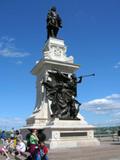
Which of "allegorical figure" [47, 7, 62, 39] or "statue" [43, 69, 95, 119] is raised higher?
"allegorical figure" [47, 7, 62, 39]

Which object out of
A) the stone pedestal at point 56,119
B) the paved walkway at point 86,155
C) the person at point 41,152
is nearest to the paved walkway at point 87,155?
the paved walkway at point 86,155

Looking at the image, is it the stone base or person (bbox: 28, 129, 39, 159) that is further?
the stone base

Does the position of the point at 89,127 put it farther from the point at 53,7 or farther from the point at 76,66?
the point at 53,7

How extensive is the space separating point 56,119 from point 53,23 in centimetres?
1135

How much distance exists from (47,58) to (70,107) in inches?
189

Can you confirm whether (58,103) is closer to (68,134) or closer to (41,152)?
(68,134)

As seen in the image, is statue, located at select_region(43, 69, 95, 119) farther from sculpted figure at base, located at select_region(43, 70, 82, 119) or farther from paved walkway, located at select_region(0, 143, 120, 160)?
paved walkway, located at select_region(0, 143, 120, 160)

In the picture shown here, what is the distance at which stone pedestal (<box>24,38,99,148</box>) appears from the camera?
19375mm

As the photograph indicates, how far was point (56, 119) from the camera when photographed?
20.0m

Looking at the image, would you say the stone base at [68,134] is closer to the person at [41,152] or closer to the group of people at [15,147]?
the group of people at [15,147]

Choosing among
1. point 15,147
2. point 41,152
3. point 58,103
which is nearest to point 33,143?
point 41,152

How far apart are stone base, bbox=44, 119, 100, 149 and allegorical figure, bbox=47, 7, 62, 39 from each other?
1023cm

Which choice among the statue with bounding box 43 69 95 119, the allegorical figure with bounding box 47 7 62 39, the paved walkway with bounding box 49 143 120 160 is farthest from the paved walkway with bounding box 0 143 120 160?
the allegorical figure with bounding box 47 7 62 39

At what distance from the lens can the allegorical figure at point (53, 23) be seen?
→ 2733 centimetres
